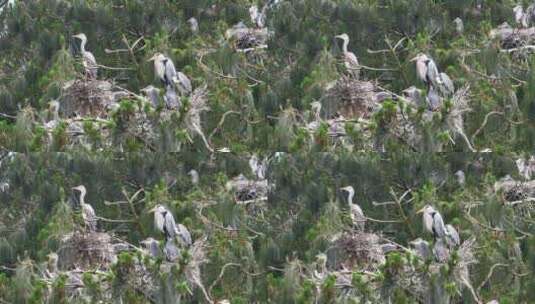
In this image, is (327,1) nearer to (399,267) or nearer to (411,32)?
(411,32)

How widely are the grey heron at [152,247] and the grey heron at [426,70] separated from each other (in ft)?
5.87

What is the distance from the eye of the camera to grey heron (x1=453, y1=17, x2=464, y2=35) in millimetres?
Result: 9970

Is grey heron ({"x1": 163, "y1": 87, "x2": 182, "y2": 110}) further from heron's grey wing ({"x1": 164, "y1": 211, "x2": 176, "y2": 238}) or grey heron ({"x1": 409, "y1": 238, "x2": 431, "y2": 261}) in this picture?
grey heron ({"x1": 409, "y1": 238, "x2": 431, "y2": 261})

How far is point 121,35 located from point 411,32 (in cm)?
171

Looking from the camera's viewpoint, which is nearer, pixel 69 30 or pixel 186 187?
pixel 186 187

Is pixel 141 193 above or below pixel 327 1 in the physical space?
below

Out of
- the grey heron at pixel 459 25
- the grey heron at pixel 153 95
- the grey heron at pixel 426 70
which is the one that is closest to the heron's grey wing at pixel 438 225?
the grey heron at pixel 426 70

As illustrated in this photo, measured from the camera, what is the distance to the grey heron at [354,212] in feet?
30.9

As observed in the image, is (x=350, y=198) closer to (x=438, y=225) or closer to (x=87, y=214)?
(x=438, y=225)

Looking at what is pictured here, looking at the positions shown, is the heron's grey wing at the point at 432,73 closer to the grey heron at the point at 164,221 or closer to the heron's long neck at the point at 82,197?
the grey heron at the point at 164,221

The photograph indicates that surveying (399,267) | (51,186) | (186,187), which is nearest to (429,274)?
(399,267)

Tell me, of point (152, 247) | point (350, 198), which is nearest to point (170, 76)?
point (152, 247)

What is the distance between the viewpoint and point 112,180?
9.70m

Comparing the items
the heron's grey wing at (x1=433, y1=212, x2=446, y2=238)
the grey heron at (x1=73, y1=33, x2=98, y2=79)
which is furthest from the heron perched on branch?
the heron's grey wing at (x1=433, y1=212, x2=446, y2=238)
